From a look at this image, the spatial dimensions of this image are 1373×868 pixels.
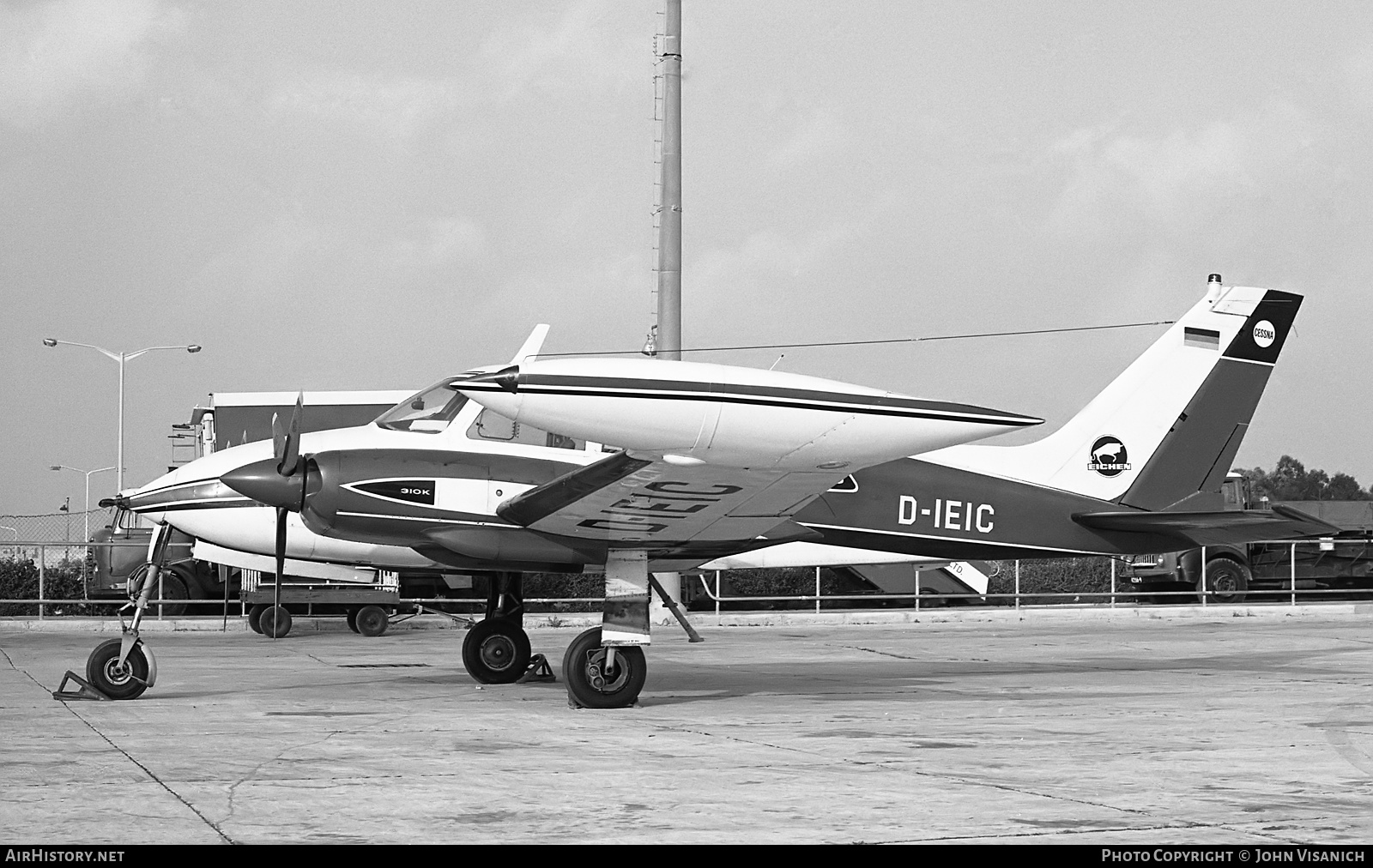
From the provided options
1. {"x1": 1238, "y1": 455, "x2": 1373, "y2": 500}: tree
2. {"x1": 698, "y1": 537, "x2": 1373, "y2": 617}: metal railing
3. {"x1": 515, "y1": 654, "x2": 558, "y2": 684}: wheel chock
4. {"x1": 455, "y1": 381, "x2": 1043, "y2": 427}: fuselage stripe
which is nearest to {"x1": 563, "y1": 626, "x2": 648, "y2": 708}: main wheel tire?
{"x1": 515, "y1": 654, "x2": 558, "y2": 684}: wheel chock

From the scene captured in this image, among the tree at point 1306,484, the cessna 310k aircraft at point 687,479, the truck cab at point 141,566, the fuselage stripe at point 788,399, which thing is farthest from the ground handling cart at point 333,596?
the tree at point 1306,484

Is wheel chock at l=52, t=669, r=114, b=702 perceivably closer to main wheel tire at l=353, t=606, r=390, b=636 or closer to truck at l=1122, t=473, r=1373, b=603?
main wheel tire at l=353, t=606, r=390, b=636

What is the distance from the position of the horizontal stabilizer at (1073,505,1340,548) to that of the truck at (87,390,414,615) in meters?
12.2

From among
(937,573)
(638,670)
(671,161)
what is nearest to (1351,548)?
(937,573)

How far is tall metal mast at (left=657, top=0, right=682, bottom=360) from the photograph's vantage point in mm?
24219

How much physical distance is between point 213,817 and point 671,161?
787 inches

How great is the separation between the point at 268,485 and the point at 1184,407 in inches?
359

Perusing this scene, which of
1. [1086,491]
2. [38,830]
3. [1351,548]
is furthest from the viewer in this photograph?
[1351,548]

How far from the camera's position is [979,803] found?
6.06m

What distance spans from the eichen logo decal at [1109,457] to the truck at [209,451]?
1179 cm

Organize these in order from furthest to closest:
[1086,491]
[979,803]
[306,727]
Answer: [1086,491], [306,727], [979,803]

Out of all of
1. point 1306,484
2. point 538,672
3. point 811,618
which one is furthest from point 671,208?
point 1306,484

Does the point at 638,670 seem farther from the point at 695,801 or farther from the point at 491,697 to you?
the point at 695,801

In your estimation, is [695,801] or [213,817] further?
[695,801]
